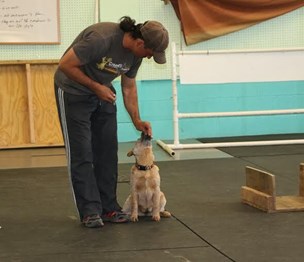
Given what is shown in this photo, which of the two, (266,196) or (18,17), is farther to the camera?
(18,17)

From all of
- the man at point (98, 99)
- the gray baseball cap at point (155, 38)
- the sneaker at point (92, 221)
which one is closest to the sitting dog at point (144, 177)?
the man at point (98, 99)

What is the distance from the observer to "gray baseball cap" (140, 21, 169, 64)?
376 centimetres

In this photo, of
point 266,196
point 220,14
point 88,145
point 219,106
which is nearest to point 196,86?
point 219,106

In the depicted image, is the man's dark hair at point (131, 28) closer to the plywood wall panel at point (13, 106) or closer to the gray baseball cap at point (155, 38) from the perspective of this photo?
the gray baseball cap at point (155, 38)

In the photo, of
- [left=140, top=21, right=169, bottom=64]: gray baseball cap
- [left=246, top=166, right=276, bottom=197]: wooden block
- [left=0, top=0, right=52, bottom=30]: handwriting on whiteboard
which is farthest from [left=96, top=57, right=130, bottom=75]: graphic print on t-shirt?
[left=0, top=0, right=52, bottom=30]: handwriting on whiteboard

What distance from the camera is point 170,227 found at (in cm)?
407

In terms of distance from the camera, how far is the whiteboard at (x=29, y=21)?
7.82 metres

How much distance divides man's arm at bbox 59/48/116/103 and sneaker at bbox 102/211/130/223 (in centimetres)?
78

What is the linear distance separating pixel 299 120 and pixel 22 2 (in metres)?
3.82

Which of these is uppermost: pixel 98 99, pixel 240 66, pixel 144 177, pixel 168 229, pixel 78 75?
pixel 240 66

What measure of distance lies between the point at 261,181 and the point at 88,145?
1.26 m

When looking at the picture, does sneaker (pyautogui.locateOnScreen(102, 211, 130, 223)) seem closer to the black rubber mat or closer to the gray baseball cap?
the black rubber mat

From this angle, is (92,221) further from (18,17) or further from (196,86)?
(196,86)

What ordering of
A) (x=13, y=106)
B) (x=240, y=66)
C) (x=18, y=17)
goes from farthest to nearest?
1. (x=13, y=106)
2. (x=18, y=17)
3. (x=240, y=66)
